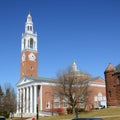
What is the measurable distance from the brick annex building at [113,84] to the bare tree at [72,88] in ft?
19.5

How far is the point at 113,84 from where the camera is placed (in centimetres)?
6119

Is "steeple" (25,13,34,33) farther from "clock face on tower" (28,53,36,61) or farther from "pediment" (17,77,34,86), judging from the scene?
"pediment" (17,77,34,86)

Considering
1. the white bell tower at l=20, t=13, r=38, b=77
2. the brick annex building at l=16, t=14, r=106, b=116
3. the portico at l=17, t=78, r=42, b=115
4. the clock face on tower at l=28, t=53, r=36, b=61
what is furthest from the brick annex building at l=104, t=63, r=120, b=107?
the clock face on tower at l=28, t=53, r=36, b=61

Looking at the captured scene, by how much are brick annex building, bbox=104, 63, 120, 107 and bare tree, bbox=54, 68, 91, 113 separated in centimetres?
596

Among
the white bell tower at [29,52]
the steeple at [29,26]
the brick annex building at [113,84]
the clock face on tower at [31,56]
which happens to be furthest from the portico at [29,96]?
the brick annex building at [113,84]

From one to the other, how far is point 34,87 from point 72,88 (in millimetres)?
31568

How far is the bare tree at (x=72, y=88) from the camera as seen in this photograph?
202ft

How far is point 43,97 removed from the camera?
90.1 m

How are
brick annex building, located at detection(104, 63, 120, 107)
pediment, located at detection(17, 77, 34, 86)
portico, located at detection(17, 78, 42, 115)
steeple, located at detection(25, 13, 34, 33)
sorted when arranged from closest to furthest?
brick annex building, located at detection(104, 63, 120, 107) → portico, located at detection(17, 78, 42, 115) → pediment, located at detection(17, 77, 34, 86) → steeple, located at detection(25, 13, 34, 33)

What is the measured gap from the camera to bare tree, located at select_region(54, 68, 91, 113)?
6150cm

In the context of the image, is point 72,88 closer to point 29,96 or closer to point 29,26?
point 29,96

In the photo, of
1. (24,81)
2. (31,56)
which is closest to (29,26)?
(31,56)

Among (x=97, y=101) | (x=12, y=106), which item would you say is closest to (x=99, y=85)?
(x=97, y=101)

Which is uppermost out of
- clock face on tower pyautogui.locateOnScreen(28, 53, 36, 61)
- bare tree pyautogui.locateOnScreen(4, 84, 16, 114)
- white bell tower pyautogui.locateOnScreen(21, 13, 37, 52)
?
white bell tower pyautogui.locateOnScreen(21, 13, 37, 52)
